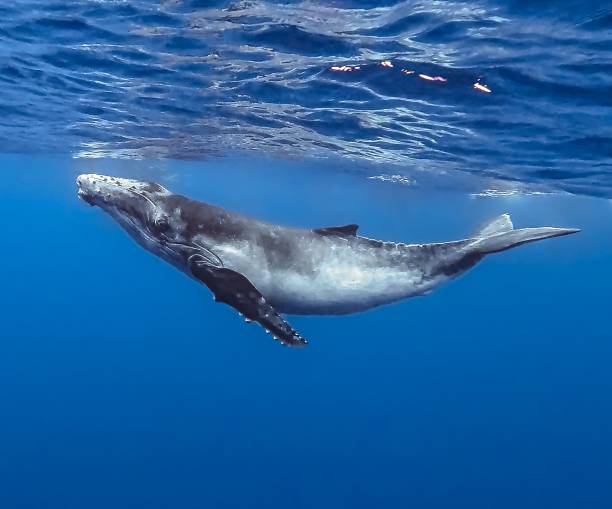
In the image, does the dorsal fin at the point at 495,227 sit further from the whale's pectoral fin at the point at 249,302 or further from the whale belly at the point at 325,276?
the whale's pectoral fin at the point at 249,302

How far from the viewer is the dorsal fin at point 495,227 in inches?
346

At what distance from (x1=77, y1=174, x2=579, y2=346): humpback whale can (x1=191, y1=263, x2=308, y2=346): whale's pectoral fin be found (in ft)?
3.40

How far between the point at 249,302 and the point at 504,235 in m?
3.99

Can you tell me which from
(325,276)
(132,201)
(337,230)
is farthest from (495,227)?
(132,201)

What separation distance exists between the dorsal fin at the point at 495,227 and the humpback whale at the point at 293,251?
1.02 ft

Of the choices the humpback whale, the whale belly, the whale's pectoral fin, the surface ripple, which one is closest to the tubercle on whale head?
the humpback whale

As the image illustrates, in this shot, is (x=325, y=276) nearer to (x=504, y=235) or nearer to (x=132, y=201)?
(x=504, y=235)

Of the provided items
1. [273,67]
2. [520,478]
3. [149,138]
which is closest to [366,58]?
[273,67]

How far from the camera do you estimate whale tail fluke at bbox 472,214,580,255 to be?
7.62 m

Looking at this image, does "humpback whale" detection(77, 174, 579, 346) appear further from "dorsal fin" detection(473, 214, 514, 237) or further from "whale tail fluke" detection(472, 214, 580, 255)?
"dorsal fin" detection(473, 214, 514, 237)

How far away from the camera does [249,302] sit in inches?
261

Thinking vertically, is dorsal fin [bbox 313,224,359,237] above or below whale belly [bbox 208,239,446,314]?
above

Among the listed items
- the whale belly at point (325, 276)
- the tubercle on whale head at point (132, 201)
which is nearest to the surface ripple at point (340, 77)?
the tubercle on whale head at point (132, 201)

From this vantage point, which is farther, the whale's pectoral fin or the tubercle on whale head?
the tubercle on whale head
